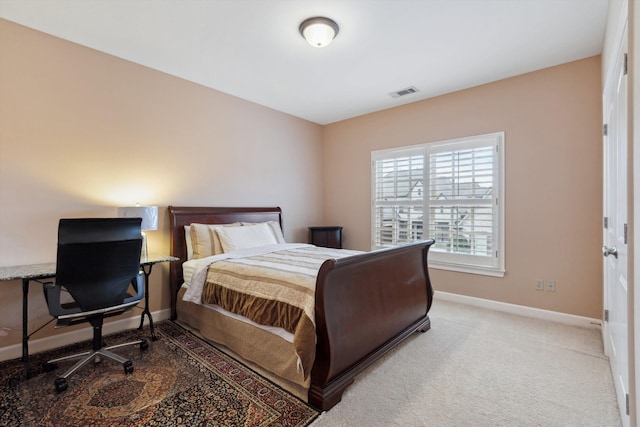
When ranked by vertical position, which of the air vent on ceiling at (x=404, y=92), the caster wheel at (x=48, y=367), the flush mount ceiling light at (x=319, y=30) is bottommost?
the caster wheel at (x=48, y=367)

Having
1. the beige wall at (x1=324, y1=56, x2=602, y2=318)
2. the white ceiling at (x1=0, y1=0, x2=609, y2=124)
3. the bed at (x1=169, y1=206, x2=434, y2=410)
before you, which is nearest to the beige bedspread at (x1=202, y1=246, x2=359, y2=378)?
the bed at (x1=169, y1=206, x2=434, y2=410)

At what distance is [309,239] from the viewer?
5074 millimetres

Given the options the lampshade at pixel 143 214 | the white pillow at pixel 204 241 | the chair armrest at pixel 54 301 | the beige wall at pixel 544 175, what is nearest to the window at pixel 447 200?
the beige wall at pixel 544 175

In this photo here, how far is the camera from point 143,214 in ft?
9.25

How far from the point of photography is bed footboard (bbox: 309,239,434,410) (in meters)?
1.81

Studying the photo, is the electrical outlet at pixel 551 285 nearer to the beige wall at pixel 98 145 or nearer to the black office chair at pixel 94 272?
the beige wall at pixel 98 145

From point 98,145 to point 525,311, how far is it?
483cm

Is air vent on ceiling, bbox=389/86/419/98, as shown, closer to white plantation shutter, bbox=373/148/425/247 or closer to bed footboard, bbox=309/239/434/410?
white plantation shutter, bbox=373/148/425/247

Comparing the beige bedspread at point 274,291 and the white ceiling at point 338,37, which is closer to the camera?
the beige bedspread at point 274,291

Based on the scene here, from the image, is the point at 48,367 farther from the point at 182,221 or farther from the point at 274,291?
the point at 274,291

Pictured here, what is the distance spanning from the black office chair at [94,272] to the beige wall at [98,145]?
0.84 metres

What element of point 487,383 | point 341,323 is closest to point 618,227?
point 487,383

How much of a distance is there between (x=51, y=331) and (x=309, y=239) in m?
3.34

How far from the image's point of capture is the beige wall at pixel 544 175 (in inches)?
118
